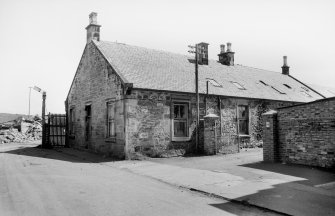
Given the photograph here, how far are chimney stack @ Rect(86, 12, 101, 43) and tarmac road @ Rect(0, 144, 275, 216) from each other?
11.4m

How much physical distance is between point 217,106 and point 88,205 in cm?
1247

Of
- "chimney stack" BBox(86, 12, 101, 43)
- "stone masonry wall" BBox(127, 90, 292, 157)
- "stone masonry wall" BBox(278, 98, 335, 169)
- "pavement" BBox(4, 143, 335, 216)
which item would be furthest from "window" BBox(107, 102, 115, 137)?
"stone masonry wall" BBox(278, 98, 335, 169)

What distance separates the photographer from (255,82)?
911 inches

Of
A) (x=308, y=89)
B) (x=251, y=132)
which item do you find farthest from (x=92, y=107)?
(x=308, y=89)

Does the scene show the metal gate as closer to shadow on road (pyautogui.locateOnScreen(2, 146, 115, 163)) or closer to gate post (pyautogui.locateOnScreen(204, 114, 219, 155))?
shadow on road (pyautogui.locateOnScreen(2, 146, 115, 163))

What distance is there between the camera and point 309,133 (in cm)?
1141

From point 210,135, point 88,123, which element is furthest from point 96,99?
point 210,135

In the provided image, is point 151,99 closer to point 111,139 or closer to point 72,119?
point 111,139

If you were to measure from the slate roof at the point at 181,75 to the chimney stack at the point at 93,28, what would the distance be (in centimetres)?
79

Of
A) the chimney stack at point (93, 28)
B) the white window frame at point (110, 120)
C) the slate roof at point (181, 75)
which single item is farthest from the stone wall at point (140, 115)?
the chimney stack at point (93, 28)

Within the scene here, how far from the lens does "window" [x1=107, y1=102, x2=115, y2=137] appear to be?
16775mm

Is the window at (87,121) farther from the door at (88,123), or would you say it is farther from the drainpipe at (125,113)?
the drainpipe at (125,113)

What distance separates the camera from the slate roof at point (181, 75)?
16594 millimetres

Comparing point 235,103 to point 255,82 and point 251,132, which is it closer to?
point 251,132
